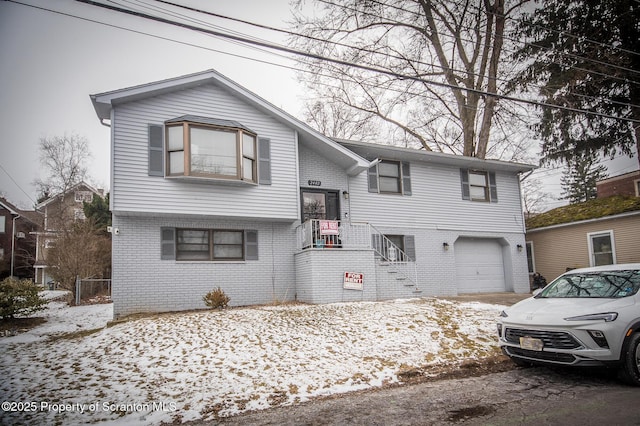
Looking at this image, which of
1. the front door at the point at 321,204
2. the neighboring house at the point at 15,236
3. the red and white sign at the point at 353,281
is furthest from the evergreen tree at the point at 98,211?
the red and white sign at the point at 353,281

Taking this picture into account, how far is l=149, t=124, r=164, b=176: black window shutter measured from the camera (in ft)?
36.5

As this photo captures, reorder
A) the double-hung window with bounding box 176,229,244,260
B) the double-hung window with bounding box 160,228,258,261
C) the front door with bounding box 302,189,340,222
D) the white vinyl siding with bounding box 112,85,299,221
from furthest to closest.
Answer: the front door with bounding box 302,189,340,222 < the double-hung window with bounding box 176,229,244,260 < the double-hung window with bounding box 160,228,258,261 < the white vinyl siding with bounding box 112,85,299,221

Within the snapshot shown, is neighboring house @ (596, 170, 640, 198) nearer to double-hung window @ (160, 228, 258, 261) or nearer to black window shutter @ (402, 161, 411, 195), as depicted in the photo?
black window shutter @ (402, 161, 411, 195)

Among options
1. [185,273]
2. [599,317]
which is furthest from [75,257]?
[599,317]

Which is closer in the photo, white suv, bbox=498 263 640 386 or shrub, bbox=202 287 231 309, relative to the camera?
white suv, bbox=498 263 640 386

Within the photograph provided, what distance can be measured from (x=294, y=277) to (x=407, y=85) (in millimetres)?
13626

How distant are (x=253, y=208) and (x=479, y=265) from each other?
33.6 feet

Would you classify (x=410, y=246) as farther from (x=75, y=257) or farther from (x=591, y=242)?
(x=75, y=257)

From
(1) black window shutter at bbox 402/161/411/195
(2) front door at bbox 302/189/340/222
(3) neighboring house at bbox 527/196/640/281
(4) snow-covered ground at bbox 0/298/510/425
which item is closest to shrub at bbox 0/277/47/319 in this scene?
(4) snow-covered ground at bbox 0/298/510/425

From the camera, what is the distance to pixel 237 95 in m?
12.4

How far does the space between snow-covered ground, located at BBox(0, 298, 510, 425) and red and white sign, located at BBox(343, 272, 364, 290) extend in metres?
1.62

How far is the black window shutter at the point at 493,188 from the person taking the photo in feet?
56.4

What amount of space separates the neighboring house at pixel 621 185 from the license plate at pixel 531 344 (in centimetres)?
2839

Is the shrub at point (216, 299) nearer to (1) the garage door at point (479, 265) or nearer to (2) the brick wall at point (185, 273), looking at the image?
(2) the brick wall at point (185, 273)
